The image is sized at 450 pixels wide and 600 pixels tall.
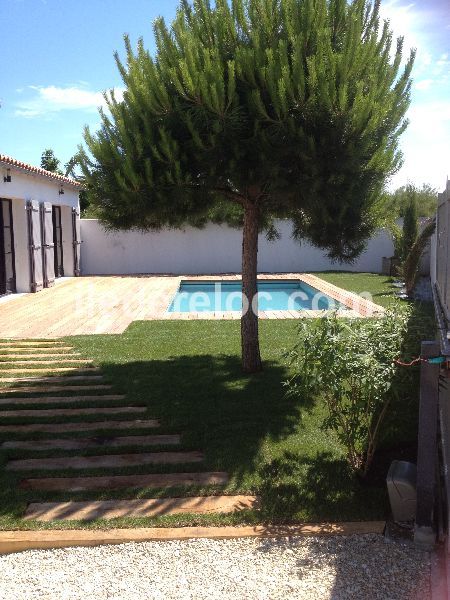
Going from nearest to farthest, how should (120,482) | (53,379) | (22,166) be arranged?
(120,482) → (53,379) → (22,166)

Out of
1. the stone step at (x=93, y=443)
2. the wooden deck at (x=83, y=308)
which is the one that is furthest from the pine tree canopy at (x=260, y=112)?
the wooden deck at (x=83, y=308)

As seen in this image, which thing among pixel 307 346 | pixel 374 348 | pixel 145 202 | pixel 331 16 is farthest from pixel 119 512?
pixel 331 16

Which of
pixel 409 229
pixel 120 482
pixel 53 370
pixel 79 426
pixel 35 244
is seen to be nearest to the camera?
pixel 120 482

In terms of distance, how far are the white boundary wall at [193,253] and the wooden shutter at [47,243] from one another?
4.43m

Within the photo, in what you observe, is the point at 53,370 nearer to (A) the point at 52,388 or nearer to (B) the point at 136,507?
(A) the point at 52,388

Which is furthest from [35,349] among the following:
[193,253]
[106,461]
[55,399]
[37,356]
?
[193,253]

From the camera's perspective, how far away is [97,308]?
12445 mm

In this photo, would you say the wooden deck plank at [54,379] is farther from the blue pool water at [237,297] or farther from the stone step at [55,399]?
the blue pool water at [237,297]

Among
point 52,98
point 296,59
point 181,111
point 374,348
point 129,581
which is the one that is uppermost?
point 52,98

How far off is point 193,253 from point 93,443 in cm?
1629

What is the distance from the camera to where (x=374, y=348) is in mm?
3979

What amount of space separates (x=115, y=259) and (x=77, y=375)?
1418 centimetres

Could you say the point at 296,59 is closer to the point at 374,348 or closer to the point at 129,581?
the point at 374,348

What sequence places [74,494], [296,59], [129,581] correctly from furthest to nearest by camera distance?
1. [296,59]
2. [74,494]
3. [129,581]
